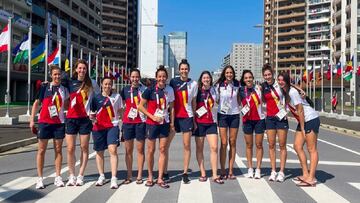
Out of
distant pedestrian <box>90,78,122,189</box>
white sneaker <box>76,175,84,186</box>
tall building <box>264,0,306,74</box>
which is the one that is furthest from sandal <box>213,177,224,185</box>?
tall building <box>264,0,306,74</box>

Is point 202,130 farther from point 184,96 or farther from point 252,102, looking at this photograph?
point 252,102

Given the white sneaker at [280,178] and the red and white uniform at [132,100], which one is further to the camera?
the white sneaker at [280,178]

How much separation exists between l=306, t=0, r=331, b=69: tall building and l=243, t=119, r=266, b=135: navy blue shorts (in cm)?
10604

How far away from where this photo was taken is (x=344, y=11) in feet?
272

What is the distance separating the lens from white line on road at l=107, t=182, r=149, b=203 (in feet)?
22.1

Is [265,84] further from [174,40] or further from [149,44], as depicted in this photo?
[174,40]

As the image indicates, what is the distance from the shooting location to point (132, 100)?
26.0 feet

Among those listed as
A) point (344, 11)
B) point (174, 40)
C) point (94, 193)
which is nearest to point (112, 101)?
point (94, 193)

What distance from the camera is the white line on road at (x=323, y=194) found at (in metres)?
6.88

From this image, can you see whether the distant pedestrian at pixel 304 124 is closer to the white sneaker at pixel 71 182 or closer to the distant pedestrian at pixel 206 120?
the distant pedestrian at pixel 206 120

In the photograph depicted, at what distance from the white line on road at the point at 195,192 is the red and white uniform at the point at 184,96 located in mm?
1170

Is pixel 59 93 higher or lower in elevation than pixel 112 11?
lower

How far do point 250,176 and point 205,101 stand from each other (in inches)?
66.0

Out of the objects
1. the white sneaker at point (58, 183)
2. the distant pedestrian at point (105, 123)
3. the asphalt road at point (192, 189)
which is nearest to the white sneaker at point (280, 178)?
the asphalt road at point (192, 189)
